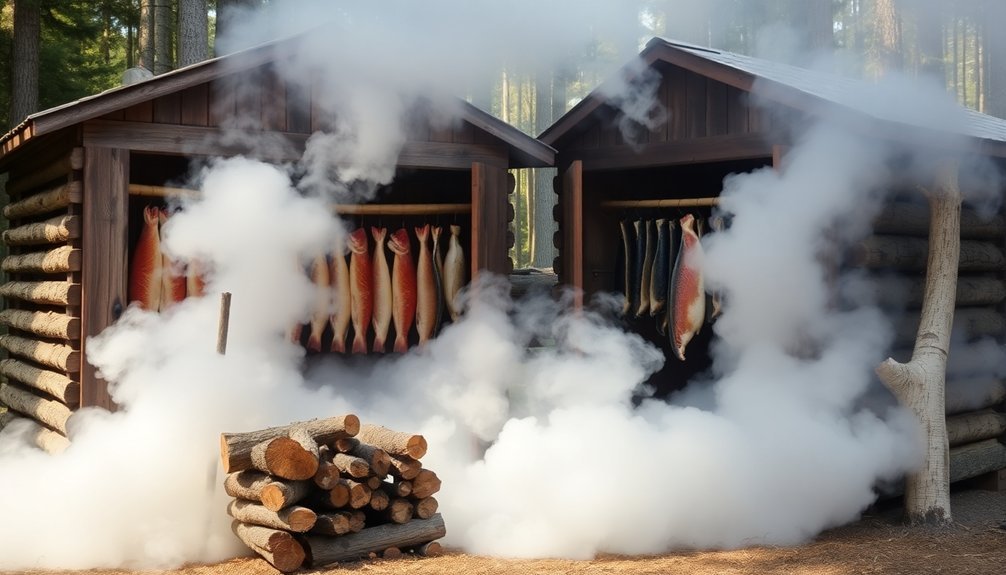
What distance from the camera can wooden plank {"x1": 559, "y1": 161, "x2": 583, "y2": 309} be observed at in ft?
25.4

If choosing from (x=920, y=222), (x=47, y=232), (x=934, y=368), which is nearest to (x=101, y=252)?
(x=47, y=232)

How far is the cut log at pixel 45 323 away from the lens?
22.5 ft

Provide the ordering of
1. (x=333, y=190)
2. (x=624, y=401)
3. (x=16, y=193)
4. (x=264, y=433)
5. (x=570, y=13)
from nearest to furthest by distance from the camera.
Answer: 1. (x=264, y=433)
2. (x=624, y=401)
3. (x=333, y=190)
4. (x=16, y=193)
5. (x=570, y=13)

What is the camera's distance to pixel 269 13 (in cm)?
1014

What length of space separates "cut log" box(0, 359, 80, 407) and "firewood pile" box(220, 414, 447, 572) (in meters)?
1.45

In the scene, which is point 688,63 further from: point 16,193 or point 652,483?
point 16,193

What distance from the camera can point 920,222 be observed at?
8.09m

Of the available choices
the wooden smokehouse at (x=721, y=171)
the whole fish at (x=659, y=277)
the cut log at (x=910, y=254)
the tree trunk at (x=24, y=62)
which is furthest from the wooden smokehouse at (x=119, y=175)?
the tree trunk at (x=24, y=62)

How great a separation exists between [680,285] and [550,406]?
52.4 inches

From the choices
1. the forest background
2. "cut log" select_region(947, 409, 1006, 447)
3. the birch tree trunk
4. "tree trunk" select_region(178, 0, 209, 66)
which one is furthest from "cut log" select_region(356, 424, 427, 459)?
"tree trunk" select_region(178, 0, 209, 66)

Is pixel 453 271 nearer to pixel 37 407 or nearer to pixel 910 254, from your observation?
pixel 37 407

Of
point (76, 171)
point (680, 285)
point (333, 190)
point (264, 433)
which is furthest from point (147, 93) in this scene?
point (680, 285)

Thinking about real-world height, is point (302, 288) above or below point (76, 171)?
below

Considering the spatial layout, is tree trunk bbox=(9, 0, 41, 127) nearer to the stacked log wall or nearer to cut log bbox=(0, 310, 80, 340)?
the stacked log wall
